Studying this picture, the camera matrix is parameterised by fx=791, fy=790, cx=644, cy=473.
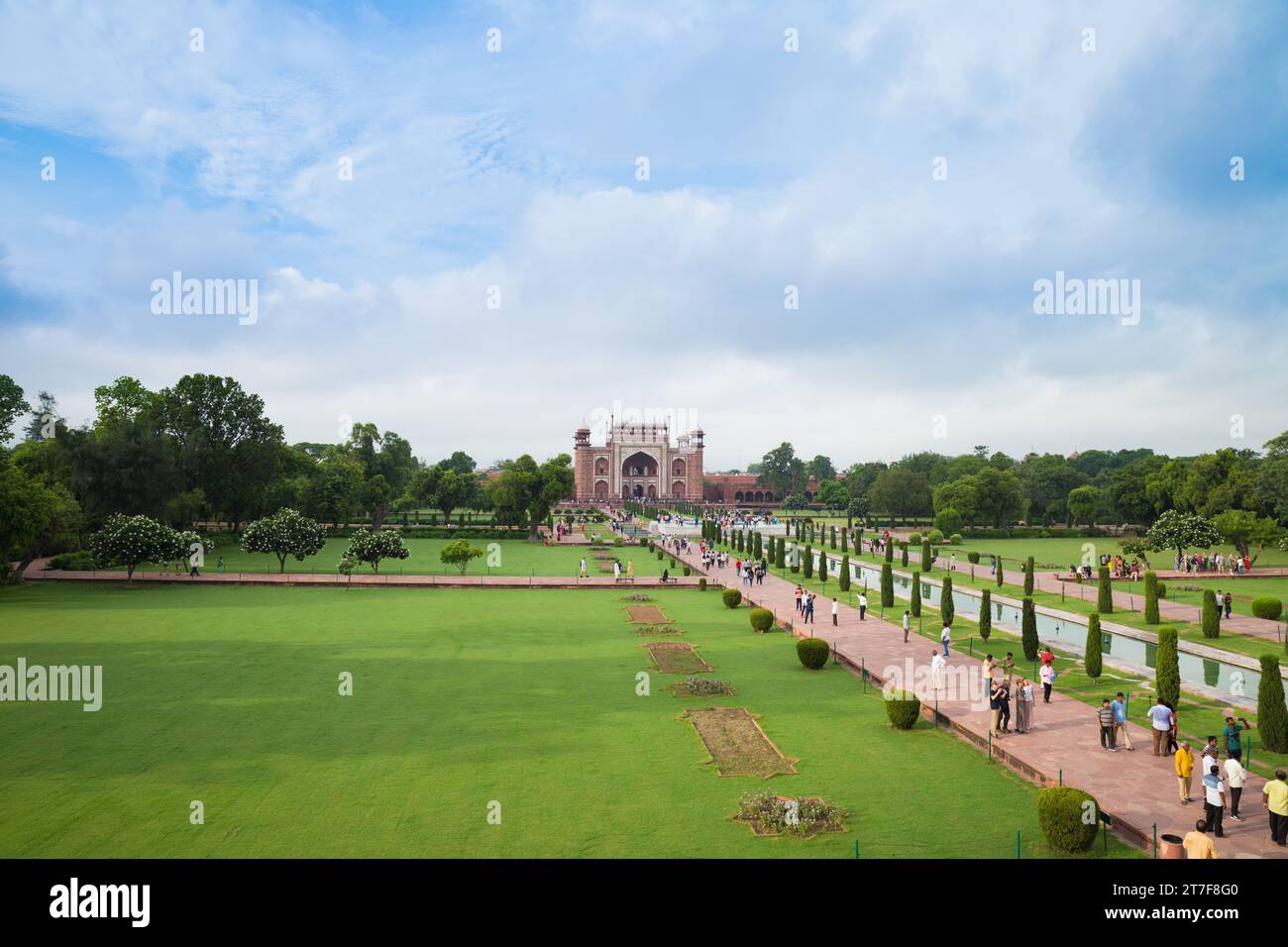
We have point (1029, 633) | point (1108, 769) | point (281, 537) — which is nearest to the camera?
point (1108, 769)

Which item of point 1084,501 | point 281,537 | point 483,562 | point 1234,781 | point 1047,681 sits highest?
point 1084,501

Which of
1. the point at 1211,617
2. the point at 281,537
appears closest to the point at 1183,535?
the point at 1211,617

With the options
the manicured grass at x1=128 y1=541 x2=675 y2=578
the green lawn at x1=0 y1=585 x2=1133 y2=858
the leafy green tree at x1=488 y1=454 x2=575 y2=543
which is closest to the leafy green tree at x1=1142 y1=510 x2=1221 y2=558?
the manicured grass at x1=128 y1=541 x2=675 y2=578

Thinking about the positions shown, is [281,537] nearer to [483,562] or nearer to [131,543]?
[131,543]

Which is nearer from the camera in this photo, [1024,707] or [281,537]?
[1024,707]

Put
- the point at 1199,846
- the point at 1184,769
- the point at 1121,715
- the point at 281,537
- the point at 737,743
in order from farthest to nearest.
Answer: the point at 281,537, the point at 737,743, the point at 1121,715, the point at 1184,769, the point at 1199,846

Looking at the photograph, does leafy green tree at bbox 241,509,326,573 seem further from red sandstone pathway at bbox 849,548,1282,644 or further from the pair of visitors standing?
the pair of visitors standing
